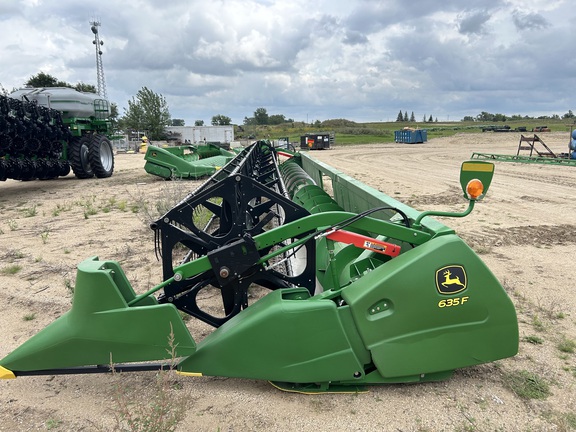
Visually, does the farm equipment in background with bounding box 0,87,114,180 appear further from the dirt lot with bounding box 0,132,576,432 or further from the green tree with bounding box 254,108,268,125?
the green tree with bounding box 254,108,268,125

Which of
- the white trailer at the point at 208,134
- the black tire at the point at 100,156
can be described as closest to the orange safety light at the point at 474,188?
the black tire at the point at 100,156

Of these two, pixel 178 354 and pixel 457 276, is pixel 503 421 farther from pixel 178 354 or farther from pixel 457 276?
pixel 178 354

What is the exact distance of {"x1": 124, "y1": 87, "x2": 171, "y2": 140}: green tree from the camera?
52031 millimetres

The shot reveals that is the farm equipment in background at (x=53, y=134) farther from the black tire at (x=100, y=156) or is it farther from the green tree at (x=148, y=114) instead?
the green tree at (x=148, y=114)

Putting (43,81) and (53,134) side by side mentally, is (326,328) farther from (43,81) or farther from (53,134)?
(43,81)

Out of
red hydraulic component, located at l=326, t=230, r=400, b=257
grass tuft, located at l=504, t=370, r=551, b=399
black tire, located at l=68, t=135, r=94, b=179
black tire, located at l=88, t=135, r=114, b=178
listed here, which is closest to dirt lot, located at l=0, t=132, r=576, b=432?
grass tuft, located at l=504, t=370, r=551, b=399

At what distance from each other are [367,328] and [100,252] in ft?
13.7

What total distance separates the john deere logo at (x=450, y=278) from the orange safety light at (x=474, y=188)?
18.6 inches

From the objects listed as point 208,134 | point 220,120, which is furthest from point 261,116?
point 208,134

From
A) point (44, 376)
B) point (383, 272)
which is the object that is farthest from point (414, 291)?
point (44, 376)

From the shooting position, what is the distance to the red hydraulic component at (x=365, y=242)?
2.71 metres

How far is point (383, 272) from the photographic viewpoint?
101 inches

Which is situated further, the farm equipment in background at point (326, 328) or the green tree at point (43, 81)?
the green tree at point (43, 81)

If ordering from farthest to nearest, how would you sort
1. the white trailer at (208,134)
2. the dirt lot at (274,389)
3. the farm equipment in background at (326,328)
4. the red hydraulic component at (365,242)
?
the white trailer at (208,134) → the red hydraulic component at (365,242) → the farm equipment in background at (326,328) → the dirt lot at (274,389)
